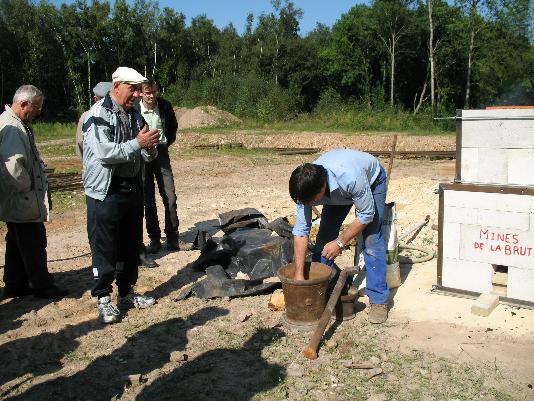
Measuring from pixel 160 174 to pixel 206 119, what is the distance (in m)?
24.9

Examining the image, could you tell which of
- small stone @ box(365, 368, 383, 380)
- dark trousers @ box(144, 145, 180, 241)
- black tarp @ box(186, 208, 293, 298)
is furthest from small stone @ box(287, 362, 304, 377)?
dark trousers @ box(144, 145, 180, 241)

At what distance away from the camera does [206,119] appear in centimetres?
3069

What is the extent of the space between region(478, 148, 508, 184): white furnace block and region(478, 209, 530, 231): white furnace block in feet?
0.89

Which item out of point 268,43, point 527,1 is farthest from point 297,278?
point 268,43

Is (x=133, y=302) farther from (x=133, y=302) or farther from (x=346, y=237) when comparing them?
(x=346, y=237)

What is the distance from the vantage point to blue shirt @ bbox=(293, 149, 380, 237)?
3.88 meters

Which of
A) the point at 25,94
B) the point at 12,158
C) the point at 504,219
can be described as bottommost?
the point at 504,219

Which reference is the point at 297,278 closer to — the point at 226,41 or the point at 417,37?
the point at 417,37

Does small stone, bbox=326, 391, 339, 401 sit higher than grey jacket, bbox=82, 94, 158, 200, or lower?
lower

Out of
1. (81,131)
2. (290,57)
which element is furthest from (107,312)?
(290,57)

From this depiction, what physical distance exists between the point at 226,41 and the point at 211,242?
55925 mm

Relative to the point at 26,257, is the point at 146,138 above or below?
above

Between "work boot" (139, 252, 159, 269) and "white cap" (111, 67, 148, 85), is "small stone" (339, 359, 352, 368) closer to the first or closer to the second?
"white cap" (111, 67, 148, 85)

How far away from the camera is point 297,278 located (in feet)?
13.9
